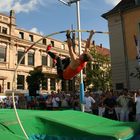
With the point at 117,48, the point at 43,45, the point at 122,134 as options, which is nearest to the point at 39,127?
the point at 122,134

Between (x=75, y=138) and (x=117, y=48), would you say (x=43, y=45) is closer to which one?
(x=117, y=48)

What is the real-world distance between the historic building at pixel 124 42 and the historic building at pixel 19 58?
1988 cm

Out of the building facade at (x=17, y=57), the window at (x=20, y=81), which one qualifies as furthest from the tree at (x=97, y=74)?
the window at (x=20, y=81)

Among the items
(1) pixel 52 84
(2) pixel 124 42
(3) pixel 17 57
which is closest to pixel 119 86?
(2) pixel 124 42

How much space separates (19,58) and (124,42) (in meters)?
25.4

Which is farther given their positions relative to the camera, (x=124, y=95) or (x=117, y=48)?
(x=117, y=48)

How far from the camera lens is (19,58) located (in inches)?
1794

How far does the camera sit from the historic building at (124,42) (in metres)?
22.0

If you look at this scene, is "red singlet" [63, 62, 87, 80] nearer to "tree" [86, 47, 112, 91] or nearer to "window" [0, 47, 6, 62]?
"tree" [86, 47, 112, 91]

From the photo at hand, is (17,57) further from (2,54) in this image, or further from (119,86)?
(119,86)

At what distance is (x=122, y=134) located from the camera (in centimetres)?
657

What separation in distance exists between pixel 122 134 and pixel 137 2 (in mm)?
17195

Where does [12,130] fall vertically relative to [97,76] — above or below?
below

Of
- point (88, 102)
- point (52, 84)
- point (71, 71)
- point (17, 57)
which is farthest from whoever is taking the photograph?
point (52, 84)
